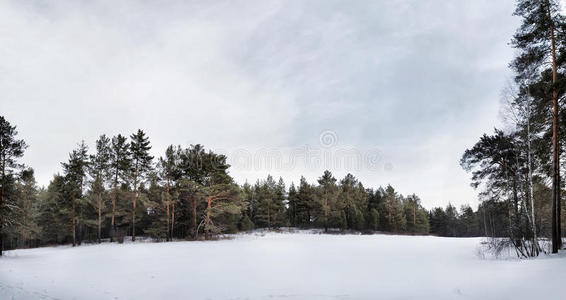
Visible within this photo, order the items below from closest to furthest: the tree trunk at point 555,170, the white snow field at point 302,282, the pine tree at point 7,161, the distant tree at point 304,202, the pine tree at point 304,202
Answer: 1. the white snow field at point 302,282
2. the tree trunk at point 555,170
3. the pine tree at point 7,161
4. the pine tree at point 304,202
5. the distant tree at point 304,202

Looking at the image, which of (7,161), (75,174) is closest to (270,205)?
(75,174)

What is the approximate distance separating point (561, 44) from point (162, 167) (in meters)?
31.6

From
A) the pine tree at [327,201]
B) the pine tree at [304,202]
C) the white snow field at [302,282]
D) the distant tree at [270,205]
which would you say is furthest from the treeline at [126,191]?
the pine tree at [304,202]

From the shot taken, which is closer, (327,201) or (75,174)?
(75,174)

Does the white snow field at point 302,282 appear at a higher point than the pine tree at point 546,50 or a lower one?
lower

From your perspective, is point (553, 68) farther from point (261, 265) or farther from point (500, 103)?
point (261, 265)

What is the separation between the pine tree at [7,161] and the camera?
63.4ft

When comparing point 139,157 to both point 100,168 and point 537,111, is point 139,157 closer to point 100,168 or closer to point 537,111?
point 100,168

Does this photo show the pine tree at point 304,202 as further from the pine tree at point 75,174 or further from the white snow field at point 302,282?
the white snow field at point 302,282

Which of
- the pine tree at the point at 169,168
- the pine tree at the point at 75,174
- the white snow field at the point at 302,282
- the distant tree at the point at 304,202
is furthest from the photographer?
the distant tree at the point at 304,202

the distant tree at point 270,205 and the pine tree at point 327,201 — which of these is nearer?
the pine tree at point 327,201

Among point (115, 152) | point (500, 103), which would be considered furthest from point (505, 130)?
point (115, 152)

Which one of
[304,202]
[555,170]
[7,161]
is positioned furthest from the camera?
[304,202]

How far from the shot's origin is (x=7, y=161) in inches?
786
